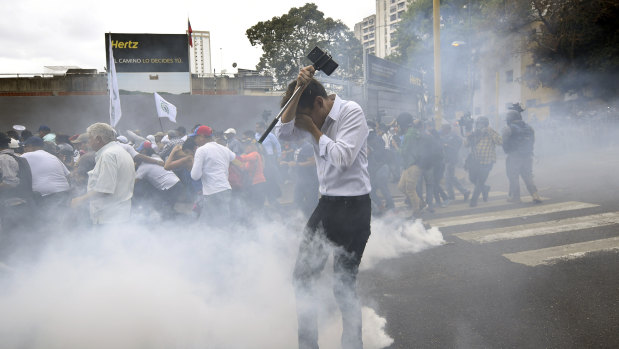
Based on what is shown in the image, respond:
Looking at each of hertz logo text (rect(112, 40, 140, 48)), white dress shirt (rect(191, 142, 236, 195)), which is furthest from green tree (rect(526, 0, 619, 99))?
hertz logo text (rect(112, 40, 140, 48))

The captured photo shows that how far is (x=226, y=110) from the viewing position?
2120 centimetres

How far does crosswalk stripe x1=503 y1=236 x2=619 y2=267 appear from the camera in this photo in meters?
4.57

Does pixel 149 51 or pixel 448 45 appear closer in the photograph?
pixel 149 51

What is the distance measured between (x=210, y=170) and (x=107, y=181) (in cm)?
178

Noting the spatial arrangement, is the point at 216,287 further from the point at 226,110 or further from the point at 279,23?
the point at 279,23

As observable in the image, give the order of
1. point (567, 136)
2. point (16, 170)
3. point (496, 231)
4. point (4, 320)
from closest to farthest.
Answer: point (4, 320) < point (16, 170) < point (496, 231) < point (567, 136)

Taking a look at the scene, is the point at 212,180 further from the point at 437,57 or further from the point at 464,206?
the point at 437,57

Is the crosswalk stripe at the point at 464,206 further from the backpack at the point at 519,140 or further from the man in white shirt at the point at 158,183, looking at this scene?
the man in white shirt at the point at 158,183

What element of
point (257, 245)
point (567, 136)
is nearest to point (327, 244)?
point (257, 245)

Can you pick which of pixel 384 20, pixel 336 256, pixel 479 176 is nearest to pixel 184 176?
pixel 479 176

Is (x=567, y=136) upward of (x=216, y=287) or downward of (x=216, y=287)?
upward

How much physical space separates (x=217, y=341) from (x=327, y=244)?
3.34 feet

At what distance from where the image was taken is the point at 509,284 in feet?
13.0

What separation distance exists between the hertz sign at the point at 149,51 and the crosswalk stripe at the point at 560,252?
91.8 ft
